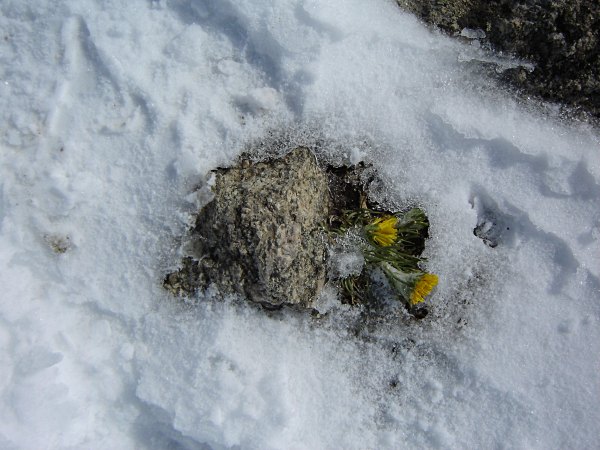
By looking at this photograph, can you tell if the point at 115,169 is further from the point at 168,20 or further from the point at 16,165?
the point at 168,20

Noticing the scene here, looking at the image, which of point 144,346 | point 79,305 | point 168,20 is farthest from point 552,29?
point 79,305

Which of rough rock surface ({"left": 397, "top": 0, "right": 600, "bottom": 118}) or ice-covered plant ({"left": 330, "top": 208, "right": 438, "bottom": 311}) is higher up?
rough rock surface ({"left": 397, "top": 0, "right": 600, "bottom": 118})

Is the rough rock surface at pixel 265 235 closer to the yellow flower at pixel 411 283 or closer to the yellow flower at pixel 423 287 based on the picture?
the yellow flower at pixel 411 283

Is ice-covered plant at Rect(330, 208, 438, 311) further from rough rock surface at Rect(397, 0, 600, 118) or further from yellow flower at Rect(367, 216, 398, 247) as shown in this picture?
rough rock surface at Rect(397, 0, 600, 118)

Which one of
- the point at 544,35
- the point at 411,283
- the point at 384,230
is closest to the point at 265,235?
the point at 384,230

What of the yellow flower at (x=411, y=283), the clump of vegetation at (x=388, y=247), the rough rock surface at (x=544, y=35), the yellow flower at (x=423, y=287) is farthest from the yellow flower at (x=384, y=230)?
the rough rock surface at (x=544, y=35)

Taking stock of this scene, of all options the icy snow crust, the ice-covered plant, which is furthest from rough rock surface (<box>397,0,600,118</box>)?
the ice-covered plant
